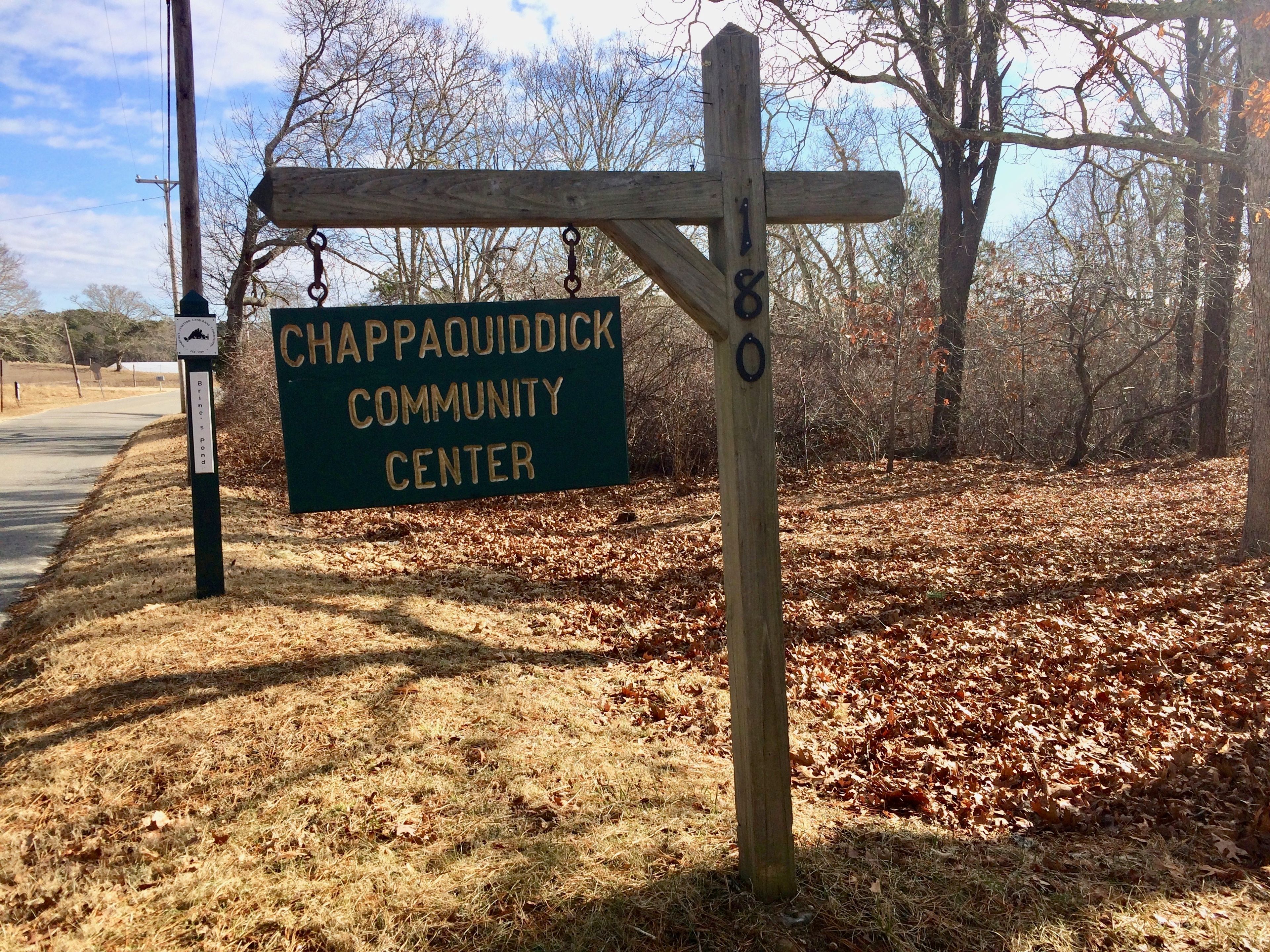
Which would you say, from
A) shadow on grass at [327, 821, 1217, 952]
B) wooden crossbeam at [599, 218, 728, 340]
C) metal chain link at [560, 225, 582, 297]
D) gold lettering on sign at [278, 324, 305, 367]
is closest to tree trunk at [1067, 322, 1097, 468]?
shadow on grass at [327, 821, 1217, 952]

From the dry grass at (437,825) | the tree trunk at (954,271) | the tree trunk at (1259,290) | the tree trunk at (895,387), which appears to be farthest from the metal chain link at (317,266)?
the tree trunk at (954,271)

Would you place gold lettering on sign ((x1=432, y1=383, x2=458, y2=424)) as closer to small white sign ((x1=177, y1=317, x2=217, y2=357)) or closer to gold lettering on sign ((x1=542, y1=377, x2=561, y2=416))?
gold lettering on sign ((x1=542, y1=377, x2=561, y2=416))

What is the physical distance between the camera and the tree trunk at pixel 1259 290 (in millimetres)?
7430

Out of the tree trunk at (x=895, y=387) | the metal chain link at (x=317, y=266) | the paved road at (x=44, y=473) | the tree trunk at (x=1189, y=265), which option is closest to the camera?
the metal chain link at (x=317, y=266)

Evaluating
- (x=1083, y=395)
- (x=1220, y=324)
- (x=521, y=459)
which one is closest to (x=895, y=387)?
(x=1083, y=395)

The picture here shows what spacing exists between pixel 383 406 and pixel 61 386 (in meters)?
58.2

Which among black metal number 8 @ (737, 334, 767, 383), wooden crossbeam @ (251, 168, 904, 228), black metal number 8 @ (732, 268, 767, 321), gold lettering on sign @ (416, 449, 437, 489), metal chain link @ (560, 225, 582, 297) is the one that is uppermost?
wooden crossbeam @ (251, 168, 904, 228)

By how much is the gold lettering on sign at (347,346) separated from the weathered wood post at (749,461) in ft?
4.00

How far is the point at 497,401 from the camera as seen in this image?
2.86 meters

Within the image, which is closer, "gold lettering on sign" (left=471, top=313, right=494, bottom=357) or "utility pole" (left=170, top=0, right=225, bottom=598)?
"gold lettering on sign" (left=471, top=313, right=494, bottom=357)

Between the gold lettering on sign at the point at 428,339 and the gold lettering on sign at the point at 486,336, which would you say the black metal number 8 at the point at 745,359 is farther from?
the gold lettering on sign at the point at 428,339

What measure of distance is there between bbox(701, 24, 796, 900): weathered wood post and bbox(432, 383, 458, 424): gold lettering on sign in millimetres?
904

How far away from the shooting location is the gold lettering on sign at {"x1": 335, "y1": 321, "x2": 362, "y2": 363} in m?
2.67

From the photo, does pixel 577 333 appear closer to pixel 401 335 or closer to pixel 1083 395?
pixel 401 335
